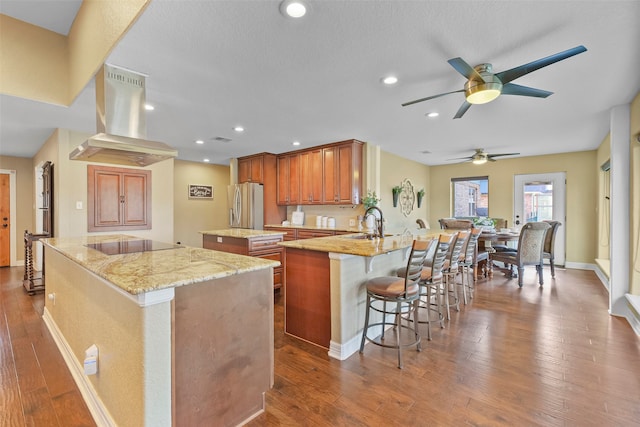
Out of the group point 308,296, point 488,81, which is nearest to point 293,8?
point 488,81

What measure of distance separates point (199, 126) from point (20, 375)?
320 cm

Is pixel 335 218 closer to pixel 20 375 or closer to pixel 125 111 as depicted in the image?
pixel 125 111

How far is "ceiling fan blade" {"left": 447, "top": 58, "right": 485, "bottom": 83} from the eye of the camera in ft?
6.61

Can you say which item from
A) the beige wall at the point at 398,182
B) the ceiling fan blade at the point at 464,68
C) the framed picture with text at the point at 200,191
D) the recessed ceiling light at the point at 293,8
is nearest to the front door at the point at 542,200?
the beige wall at the point at 398,182

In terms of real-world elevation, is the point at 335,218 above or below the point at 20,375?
above

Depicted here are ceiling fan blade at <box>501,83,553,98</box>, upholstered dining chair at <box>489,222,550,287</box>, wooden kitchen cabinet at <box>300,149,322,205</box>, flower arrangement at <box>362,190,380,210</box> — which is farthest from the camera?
wooden kitchen cabinet at <box>300,149,322,205</box>

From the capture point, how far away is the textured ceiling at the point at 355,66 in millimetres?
1797

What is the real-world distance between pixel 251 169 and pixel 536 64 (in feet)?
17.8

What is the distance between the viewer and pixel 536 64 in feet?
6.59

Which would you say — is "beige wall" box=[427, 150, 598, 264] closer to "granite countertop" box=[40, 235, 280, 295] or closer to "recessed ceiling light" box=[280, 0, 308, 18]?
"recessed ceiling light" box=[280, 0, 308, 18]

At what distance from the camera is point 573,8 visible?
1.74m

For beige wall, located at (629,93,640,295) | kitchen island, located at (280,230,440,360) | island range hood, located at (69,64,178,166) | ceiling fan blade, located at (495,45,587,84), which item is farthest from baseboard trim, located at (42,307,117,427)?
beige wall, located at (629,93,640,295)

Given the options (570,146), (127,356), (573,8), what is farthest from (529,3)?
(570,146)

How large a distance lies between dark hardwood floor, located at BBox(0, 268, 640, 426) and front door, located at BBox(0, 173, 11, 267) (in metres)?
4.04
